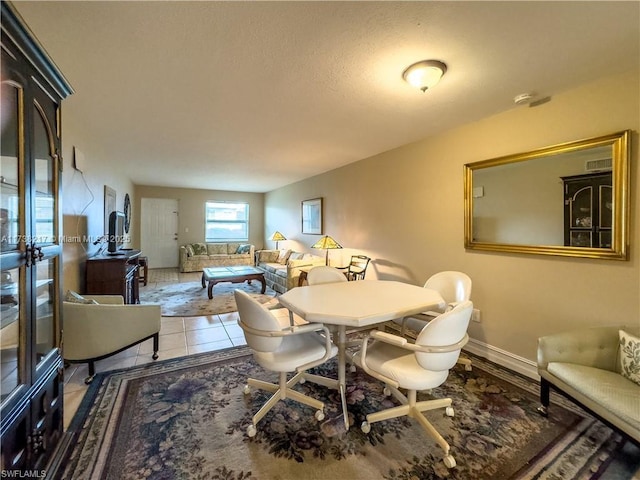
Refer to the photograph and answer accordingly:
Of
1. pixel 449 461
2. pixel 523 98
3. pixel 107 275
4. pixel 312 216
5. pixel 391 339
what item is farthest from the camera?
pixel 312 216

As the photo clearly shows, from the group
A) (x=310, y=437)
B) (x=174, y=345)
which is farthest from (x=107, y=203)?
(x=310, y=437)

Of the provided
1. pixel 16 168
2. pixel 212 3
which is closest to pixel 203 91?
pixel 212 3

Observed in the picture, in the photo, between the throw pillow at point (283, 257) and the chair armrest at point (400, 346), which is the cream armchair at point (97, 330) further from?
the throw pillow at point (283, 257)

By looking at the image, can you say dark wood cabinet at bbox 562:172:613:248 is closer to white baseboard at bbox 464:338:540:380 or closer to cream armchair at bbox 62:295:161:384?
white baseboard at bbox 464:338:540:380

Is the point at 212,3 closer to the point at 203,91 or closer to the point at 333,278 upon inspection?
the point at 203,91

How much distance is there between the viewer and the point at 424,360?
147cm

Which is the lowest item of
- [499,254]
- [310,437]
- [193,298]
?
[310,437]

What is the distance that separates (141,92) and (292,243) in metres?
4.83

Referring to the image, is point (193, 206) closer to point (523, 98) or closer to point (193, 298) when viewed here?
point (193, 298)

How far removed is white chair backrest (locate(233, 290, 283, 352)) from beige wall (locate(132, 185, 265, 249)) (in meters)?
7.04

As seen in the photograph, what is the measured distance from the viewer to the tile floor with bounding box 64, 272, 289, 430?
6.75ft

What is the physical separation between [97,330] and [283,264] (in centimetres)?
400

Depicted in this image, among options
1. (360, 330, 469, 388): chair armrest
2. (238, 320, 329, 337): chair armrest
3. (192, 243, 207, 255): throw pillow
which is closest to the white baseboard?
(360, 330, 469, 388): chair armrest

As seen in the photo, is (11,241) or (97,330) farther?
(97,330)
